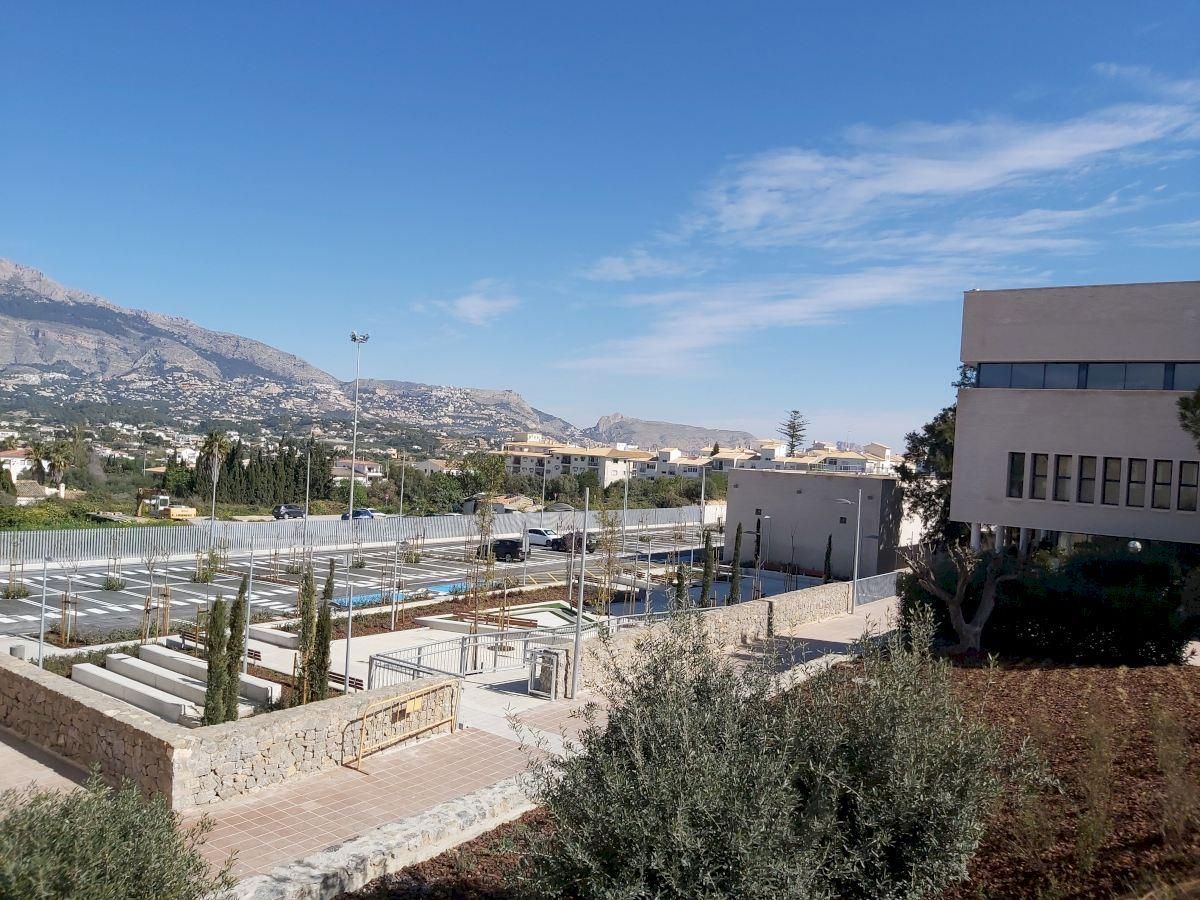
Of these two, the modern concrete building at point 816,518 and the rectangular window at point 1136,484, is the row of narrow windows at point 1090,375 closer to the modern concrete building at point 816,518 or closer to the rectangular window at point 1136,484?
the rectangular window at point 1136,484

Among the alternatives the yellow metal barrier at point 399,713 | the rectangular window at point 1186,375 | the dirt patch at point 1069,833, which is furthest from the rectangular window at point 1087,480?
the yellow metal barrier at point 399,713

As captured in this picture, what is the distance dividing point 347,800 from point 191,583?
76.4 feet

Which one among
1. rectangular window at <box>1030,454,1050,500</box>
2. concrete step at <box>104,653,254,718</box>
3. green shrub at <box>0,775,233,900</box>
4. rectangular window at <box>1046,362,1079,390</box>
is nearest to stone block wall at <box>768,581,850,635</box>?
rectangular window at <box>1030,454,1050,500</box>

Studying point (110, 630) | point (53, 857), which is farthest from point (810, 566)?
point (53, 857)

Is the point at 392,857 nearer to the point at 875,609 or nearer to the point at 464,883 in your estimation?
the point at 464,883

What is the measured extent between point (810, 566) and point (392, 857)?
35.3 m

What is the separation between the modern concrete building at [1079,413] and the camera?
86.3ft

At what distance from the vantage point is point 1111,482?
2755 cm

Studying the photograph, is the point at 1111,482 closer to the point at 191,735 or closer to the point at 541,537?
the point at 191,735

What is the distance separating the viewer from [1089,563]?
19312mm

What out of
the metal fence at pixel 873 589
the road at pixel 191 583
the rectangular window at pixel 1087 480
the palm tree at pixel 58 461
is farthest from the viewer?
the palm tree at pixel 58 461

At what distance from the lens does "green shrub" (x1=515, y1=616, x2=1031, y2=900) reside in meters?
4.66

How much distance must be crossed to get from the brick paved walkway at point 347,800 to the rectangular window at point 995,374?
2325 centimetres

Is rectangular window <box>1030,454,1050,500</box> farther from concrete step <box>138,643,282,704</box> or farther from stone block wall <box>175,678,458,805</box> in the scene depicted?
concrete step <box>138,643,282,704</box>
